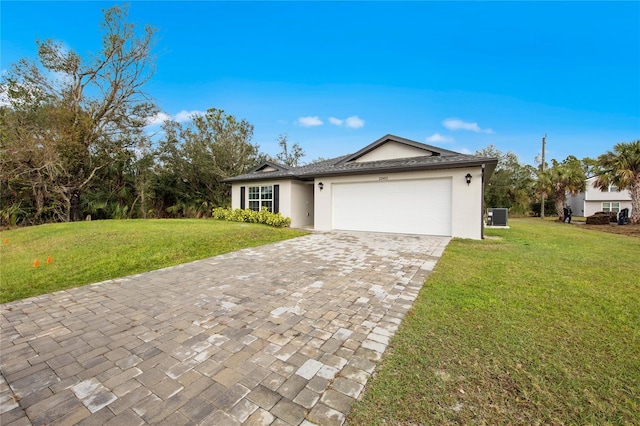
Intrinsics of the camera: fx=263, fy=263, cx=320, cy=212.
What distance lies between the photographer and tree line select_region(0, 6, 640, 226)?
12828 mm

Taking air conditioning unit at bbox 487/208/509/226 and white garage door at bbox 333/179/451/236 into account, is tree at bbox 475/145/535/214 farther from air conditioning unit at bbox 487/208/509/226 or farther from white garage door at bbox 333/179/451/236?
white garage door at bbox 333/179/451/236

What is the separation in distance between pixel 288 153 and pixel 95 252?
21.9 metres

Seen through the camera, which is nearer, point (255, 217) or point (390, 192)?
point (390, 192)

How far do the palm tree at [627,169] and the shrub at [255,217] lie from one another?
19477mm

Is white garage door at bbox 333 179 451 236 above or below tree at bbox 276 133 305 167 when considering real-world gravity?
below

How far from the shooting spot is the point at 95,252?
20.8 feet

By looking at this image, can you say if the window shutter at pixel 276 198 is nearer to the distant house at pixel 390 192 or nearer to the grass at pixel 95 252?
the distant house at pixel 390 192

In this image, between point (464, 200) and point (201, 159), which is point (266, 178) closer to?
point (201, 159)

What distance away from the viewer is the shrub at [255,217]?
12438 mm

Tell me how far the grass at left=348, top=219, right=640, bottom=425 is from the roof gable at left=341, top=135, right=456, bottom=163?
8084 millimetres

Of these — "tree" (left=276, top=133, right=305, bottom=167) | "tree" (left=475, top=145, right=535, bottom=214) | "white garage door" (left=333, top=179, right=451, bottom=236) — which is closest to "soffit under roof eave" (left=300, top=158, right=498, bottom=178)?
"white garage door" (left=333, top=179, right=451, bottom=236)

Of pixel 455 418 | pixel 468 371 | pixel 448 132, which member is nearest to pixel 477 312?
pixel 468 371

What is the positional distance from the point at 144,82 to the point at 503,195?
3053 cm

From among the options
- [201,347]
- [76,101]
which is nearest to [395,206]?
[201,347]
